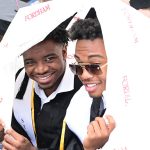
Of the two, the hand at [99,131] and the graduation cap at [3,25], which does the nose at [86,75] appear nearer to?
the hand at [99,131]

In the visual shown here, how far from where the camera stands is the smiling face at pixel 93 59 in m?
2.24

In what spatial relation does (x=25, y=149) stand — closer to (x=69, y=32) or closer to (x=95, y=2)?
(x=69, y=32)

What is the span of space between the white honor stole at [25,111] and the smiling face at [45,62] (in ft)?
0.54

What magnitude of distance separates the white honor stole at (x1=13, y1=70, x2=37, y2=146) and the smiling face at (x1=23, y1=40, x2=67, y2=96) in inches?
6.4

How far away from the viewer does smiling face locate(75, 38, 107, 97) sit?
2242mm

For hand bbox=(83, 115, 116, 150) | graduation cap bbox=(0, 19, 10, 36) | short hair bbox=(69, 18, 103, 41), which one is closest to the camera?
hand bbox=(83, 115, 116, 150)

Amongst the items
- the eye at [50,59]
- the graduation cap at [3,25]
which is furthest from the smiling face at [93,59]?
the graduation cap at [3,25]

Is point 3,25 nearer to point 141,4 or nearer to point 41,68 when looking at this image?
point 41,68

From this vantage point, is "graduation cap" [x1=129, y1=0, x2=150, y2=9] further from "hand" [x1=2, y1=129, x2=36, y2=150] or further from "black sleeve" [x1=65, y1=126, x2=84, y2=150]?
"hand" [x1=2, y1=129, x2=36, y2=150]

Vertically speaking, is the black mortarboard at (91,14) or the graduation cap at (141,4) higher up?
the graduation cap at (141,4)

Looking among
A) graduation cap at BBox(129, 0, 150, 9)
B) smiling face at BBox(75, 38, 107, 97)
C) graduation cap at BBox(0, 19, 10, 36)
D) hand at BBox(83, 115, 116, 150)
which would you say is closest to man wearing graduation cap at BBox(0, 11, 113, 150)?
smiling face at BBox(75, 38, 107, 97)

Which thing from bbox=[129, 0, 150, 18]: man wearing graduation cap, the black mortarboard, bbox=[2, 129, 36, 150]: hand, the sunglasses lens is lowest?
bbox=[2, 129, 36, 150]: hand

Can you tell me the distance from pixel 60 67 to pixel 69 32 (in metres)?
0.24

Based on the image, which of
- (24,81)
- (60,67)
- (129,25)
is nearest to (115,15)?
(129,25)
